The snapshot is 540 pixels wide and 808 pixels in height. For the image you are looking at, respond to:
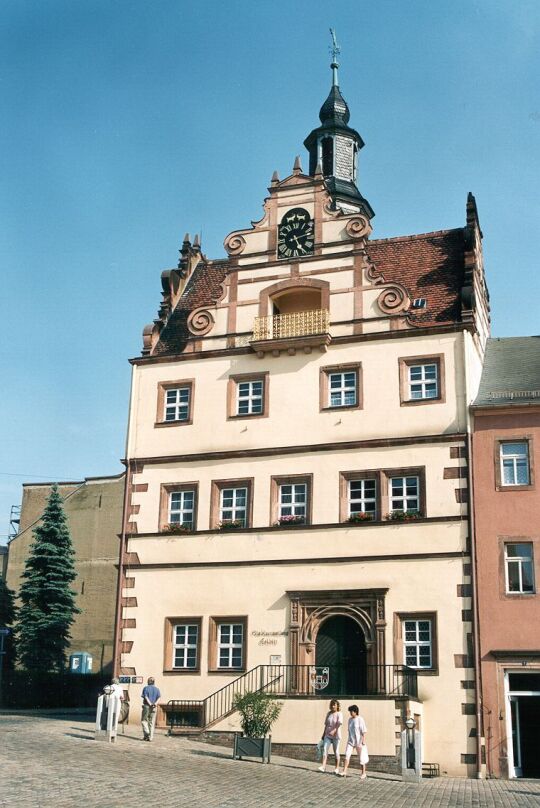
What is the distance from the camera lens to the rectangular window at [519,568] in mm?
28266

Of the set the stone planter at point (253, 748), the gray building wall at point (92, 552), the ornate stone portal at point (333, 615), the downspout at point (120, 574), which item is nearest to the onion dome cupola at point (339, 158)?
the downspout at point (120, 574)

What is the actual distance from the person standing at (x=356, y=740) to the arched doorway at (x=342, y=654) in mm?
4574

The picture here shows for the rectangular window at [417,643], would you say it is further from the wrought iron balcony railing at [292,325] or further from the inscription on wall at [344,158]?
the inscription on wall at [344,158]

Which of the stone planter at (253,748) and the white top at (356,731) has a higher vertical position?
the white top at (356,731)

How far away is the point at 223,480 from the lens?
106 feet

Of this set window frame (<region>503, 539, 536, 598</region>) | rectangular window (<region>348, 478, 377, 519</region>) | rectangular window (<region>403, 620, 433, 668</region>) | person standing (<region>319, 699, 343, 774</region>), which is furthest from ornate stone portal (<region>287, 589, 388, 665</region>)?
person standing (<region>319, 699, 343, 774</region>)

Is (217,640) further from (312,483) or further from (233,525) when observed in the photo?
(312,483)

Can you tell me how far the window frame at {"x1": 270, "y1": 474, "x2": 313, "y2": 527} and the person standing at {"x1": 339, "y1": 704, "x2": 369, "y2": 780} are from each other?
7527 millimetres

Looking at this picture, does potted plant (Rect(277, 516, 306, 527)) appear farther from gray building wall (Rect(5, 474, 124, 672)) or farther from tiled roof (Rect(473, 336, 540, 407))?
gray building wall (Rect(5, 474, 124, 672))

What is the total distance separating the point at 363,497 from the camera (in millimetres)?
30609

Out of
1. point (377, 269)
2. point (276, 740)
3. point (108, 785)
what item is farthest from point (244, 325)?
point (108, 785)

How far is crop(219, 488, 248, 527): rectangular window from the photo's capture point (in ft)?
105

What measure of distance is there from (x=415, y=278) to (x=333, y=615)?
36.2 feet

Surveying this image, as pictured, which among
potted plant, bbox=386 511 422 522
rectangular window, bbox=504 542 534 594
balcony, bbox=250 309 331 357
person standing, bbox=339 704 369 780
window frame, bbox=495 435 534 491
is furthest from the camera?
balcony, bbox=250 309 331 357
